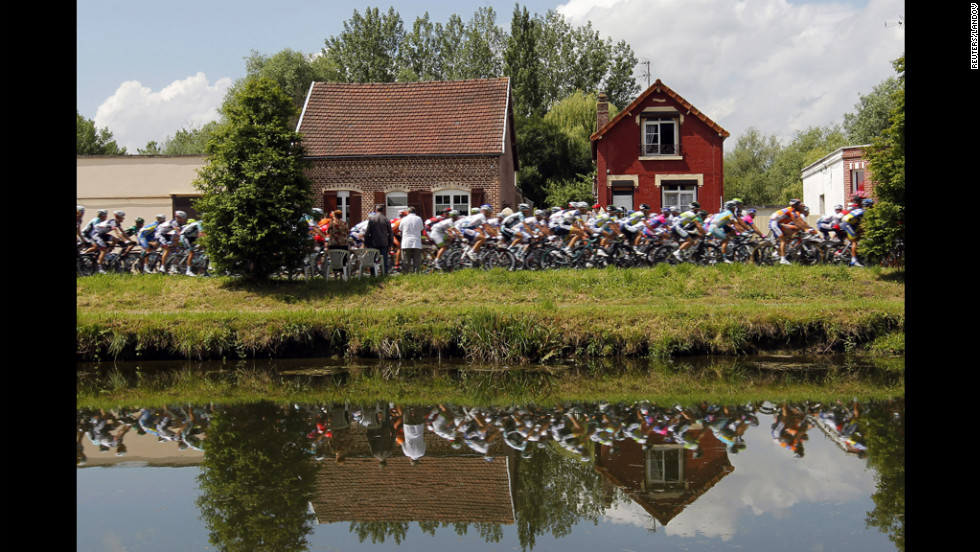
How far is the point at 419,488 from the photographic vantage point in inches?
273

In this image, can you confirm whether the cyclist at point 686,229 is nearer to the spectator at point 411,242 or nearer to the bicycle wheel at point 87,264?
the spectator at point 411,242

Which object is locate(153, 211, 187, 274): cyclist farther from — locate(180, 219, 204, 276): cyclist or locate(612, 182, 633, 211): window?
locate(612, 182, 633, 211): window

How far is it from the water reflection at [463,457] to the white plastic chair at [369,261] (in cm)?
773

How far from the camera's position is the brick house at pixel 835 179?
97.0ft

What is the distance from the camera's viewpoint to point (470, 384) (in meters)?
11.5

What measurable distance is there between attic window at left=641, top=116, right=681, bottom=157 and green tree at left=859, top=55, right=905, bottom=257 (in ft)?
45.7

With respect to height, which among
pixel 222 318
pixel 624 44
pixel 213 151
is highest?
pixel 624 44

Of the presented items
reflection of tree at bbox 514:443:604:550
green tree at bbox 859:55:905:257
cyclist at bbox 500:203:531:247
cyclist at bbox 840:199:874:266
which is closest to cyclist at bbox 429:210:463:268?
cyclist at bbox 500:203:531:247

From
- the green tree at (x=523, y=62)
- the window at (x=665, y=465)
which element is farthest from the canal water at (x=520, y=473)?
the green tree at (x=523, y=62)

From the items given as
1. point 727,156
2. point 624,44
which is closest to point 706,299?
point 624,44

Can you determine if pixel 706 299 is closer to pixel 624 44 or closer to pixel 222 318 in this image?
pixel 222 318

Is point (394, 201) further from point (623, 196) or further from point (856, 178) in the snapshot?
point (856, 178)
